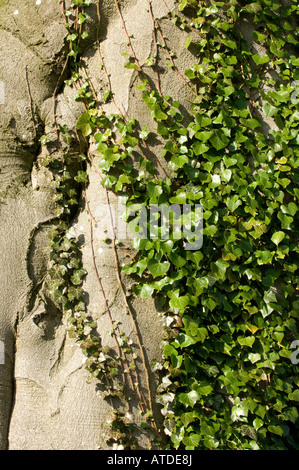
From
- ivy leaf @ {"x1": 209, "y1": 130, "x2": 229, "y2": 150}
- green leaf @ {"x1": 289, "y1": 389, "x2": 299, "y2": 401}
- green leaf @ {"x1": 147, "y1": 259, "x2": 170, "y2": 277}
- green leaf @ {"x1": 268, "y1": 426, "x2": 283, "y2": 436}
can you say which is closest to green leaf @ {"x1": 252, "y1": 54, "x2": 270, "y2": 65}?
ivy leaf @ {"x1": 209, "y1": 130, "x2": 229, "y2": 150}

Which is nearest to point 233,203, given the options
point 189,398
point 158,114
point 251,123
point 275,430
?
point 251,123

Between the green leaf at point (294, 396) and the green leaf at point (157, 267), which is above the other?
the green leaf at point (157, 267)

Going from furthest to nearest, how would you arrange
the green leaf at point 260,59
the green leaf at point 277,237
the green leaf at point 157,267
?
the green leaf at point 260,59, the green leaf at point 277,237, the green leaf at point 157,267

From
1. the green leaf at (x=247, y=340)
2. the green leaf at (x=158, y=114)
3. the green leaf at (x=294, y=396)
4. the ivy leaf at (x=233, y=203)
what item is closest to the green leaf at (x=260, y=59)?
the green leaf at (x=158, y=114)

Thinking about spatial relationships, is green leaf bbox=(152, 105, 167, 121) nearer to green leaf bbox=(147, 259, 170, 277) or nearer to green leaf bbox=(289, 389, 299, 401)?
green leaf bbox=(147, 259, 170, 277)

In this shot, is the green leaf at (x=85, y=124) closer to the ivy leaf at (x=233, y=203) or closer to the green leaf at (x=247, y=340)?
the ivy leaf at (x=233, y=203)

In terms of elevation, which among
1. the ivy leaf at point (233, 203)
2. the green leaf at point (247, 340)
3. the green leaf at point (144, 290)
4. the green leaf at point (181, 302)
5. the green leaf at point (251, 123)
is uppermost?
the green leaf at point (251, 123)

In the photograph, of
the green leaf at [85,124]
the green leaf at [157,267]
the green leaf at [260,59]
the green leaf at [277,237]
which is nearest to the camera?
the green leaf at [157,267]

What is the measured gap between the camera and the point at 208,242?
2098 mm

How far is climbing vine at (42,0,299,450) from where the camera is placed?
6.70ft

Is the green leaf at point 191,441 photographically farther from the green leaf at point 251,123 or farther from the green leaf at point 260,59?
the green leaf at point 260,59

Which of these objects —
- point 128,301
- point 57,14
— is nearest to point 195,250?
point 128,301

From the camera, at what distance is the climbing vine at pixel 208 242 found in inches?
80.4

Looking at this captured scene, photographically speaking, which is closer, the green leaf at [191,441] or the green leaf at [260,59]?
the green leaf at [191,441]
